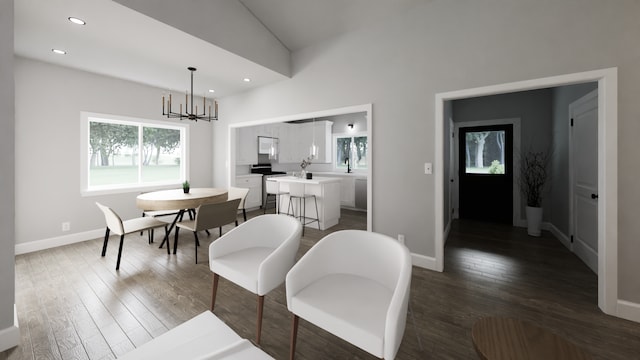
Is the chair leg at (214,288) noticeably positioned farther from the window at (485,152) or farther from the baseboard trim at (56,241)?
the window at (485,152)

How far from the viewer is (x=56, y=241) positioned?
368cm

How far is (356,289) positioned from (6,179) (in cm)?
247

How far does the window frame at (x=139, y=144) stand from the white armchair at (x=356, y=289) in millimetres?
4366

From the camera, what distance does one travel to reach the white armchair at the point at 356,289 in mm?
1221

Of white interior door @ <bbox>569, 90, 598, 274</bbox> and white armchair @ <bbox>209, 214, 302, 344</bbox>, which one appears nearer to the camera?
white armchair @ <bbox>209, 214, 302, 344</bbox>

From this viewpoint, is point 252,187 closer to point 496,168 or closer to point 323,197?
point 323,197

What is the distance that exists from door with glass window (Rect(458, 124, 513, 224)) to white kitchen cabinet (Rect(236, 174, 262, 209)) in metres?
4.75

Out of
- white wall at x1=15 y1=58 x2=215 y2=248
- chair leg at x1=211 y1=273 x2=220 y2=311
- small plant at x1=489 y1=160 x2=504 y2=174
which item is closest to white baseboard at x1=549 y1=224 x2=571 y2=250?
small plant at x1=489 y1=160 x2=504 y2=174

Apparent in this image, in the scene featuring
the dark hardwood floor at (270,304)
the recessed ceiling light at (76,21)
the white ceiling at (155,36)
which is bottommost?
the dark hardwood floor at (270,304)

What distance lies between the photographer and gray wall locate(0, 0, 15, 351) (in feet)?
5.40

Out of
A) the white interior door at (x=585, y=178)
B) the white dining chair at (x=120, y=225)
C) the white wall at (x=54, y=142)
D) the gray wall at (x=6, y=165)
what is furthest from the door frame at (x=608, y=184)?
the white wall at (x=54, y=142)

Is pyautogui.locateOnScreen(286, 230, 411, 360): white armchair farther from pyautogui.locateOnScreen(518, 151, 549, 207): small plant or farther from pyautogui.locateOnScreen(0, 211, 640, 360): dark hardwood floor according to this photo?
pyautogui.locateOnScreen(518, 151, 549, 207): small plant

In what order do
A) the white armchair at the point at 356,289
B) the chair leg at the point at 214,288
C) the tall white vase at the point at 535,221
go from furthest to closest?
the tall white vase at the point at 535,221
the chair leg at the point at 214,288
the white armchair at the point at 356,289

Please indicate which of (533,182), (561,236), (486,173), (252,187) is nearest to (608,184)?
(561,236)
